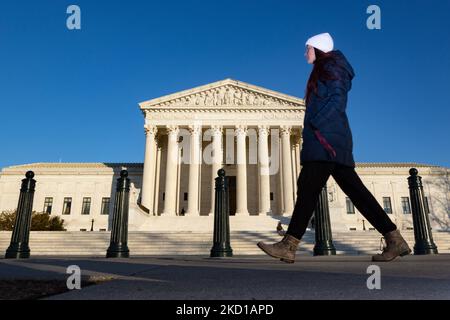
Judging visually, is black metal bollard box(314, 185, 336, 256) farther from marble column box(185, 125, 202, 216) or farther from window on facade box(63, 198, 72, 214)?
window on facade box(63, 198, 72, 214)

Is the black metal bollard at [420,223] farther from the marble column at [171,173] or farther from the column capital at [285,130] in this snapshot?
the column capital at [285,130]

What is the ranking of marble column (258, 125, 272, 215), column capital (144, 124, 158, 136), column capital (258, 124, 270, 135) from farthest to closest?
column capital (144, 124, 158, 136), column capital (258, 124, 270, 135), marble column (258, 125, 272, 215)

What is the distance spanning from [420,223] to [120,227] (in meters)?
8.45

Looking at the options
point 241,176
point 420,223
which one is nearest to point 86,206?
point 241,176

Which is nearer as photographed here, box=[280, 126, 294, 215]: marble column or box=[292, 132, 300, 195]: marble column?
box=[280, 126, 294, 215]: marble column

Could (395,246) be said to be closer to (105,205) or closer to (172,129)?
(172,129)

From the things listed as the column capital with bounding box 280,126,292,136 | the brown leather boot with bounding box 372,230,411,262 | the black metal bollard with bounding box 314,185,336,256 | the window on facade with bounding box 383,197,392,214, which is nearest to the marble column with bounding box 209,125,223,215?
the column capital with bounding box 280,126,292,136

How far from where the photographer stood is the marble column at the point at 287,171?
128 ft

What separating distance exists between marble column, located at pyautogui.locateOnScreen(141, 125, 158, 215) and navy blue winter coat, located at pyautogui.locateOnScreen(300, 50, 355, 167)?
119 feet

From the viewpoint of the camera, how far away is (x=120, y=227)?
10625mm

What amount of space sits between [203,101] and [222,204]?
3379 centimetres

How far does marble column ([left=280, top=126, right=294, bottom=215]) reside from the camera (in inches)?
1532

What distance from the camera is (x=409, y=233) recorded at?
21844 mm
